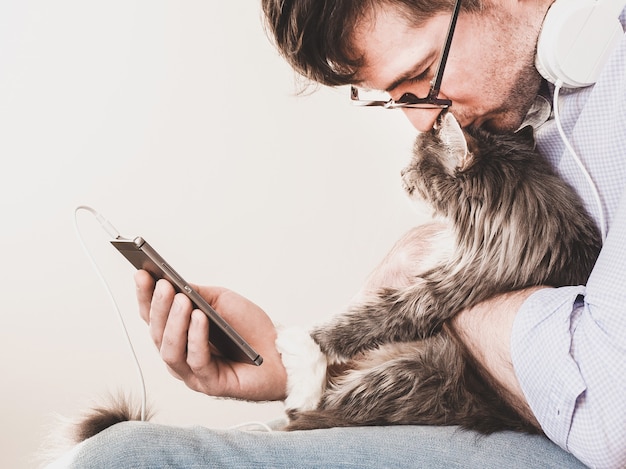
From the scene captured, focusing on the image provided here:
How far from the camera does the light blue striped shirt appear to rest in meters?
0.93

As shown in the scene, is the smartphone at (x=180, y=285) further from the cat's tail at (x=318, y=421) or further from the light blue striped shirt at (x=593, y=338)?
the light blue striped shirt at (x=593, y=338)

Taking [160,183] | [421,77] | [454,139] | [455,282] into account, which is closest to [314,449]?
[455,282]

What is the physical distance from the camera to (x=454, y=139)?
1.37 m

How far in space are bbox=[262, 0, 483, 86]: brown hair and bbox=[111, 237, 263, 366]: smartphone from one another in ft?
2.22

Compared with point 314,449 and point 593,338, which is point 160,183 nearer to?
point 314,449

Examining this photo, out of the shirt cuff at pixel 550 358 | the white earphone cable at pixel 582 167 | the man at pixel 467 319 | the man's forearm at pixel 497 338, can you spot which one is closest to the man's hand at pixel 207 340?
the man at pixel 467 319

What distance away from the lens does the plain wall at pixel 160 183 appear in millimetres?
1943

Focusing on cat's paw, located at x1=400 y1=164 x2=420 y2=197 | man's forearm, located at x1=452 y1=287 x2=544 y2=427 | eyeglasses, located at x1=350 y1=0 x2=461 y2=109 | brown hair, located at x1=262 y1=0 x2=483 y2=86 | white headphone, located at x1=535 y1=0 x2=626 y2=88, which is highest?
brown hair, located at x1=262 y1=0 x2=483 y2=86

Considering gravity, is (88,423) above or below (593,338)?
above

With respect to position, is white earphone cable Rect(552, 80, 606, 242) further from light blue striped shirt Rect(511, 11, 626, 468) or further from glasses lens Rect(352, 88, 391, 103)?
glasses lens Rect(352, 88, 391, 103)

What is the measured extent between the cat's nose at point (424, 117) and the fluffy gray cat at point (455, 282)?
1.0 inches

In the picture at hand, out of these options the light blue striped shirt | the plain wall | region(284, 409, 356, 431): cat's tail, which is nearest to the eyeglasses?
the light blue striped shirt

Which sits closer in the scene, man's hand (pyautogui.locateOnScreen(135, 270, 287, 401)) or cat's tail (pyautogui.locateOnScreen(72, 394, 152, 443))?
cat's tail (pyautogui.locateOnScreen(72, 394, 152, 443))

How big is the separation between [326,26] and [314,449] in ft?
3.19
